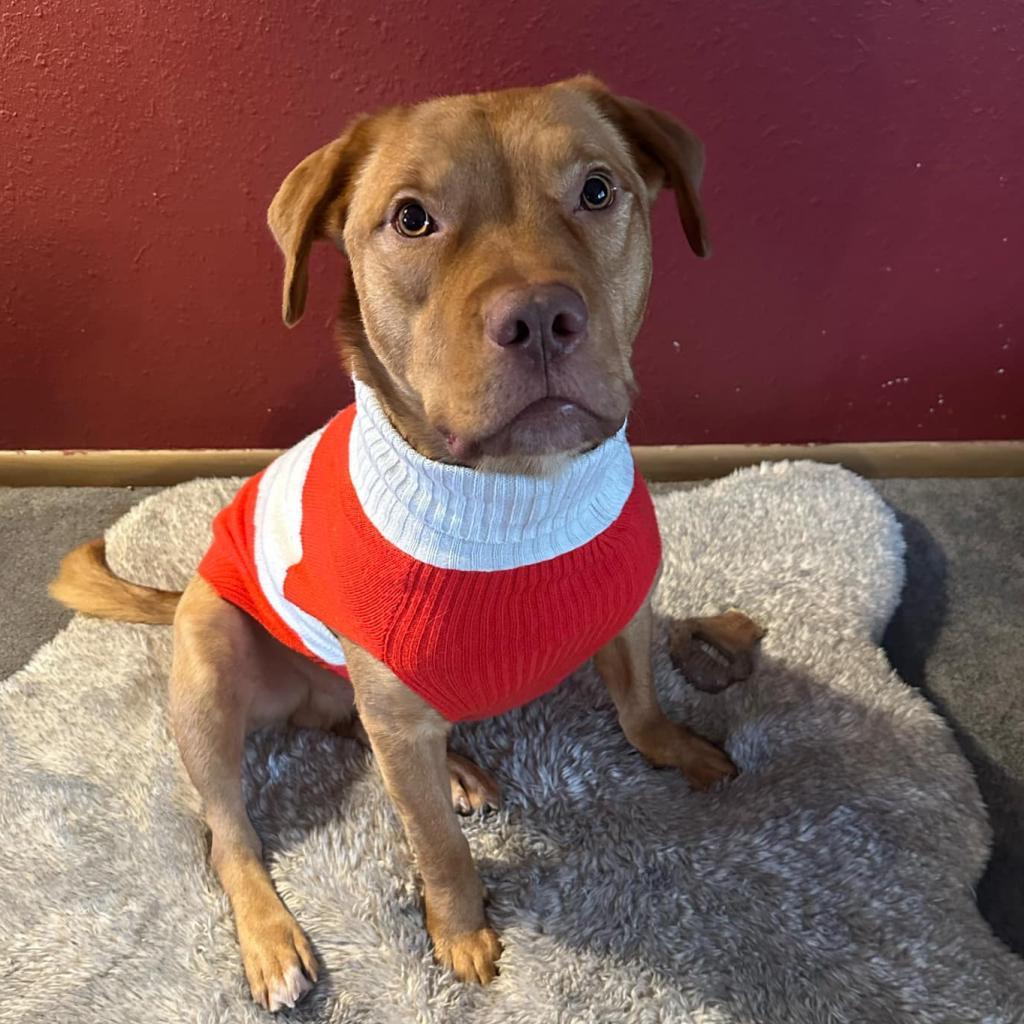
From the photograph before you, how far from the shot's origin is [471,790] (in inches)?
71.0

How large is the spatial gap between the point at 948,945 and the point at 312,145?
1.94m

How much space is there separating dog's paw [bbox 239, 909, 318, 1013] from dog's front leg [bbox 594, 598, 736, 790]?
2.27 ft

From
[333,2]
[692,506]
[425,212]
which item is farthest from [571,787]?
[333,2]

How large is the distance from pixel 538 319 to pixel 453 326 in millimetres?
120

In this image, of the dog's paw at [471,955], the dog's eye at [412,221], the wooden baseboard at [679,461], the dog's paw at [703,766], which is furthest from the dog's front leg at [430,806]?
the wooden baseboard at [679,461]

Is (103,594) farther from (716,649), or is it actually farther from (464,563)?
(716,649)

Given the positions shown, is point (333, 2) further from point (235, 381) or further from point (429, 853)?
point (429, 853)

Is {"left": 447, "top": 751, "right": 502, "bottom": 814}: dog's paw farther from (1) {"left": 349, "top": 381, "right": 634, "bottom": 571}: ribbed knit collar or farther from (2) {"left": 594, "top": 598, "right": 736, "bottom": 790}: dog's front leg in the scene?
(1) {"left": 349, "top": 381, "right": 634, "bottom": 571}: ribbed knit collar

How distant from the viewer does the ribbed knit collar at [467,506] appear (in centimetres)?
129

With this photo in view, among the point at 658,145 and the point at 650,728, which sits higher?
the point at 658,145

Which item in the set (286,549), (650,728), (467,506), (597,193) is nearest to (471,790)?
(650,728)

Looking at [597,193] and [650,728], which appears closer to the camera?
[597,193]

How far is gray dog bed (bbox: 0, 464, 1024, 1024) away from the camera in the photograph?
154cm

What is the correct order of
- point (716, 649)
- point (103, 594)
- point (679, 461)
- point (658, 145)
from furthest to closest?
1. point (679, 461)
2. point (716, 649)
3. point (103, 594)
4. point (658, 145)
